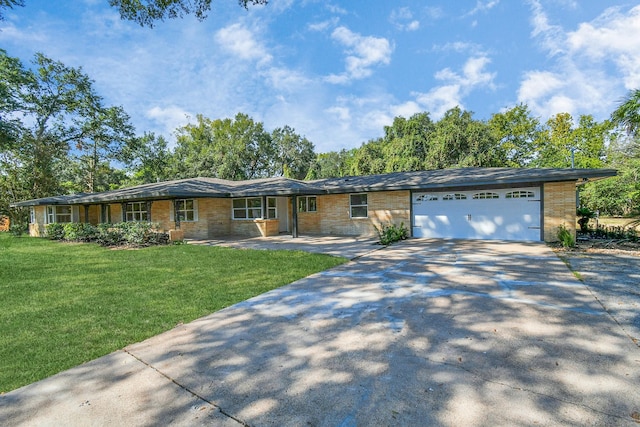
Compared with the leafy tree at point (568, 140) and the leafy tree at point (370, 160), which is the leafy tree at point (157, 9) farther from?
the leafy tree at point (568, 140)

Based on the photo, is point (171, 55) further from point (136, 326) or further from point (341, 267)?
point (136, 326)

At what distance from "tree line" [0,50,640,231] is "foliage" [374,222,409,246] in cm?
1108

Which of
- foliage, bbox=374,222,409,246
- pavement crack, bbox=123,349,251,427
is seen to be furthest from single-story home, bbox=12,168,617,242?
pavement crack, bbox=123,349,251,427

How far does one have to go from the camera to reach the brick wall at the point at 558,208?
1016cm

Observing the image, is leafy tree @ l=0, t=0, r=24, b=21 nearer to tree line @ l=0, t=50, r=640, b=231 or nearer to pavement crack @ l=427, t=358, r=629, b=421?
pavement crack @ l=427, t=358, r=629, b=421

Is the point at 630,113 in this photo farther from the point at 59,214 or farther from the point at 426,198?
the point at 59,214

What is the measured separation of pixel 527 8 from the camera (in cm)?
1191

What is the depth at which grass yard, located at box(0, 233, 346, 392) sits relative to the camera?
341cm

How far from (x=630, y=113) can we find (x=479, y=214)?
4939mm

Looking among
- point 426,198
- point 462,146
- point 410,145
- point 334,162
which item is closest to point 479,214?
point 426,198

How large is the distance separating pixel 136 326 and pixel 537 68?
27150 mm

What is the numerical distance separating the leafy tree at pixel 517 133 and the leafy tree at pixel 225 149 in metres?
22.7

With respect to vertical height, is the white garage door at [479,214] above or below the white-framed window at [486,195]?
below

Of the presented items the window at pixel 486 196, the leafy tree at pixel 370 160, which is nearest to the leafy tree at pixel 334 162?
the leafy tree at pixel 370 160
